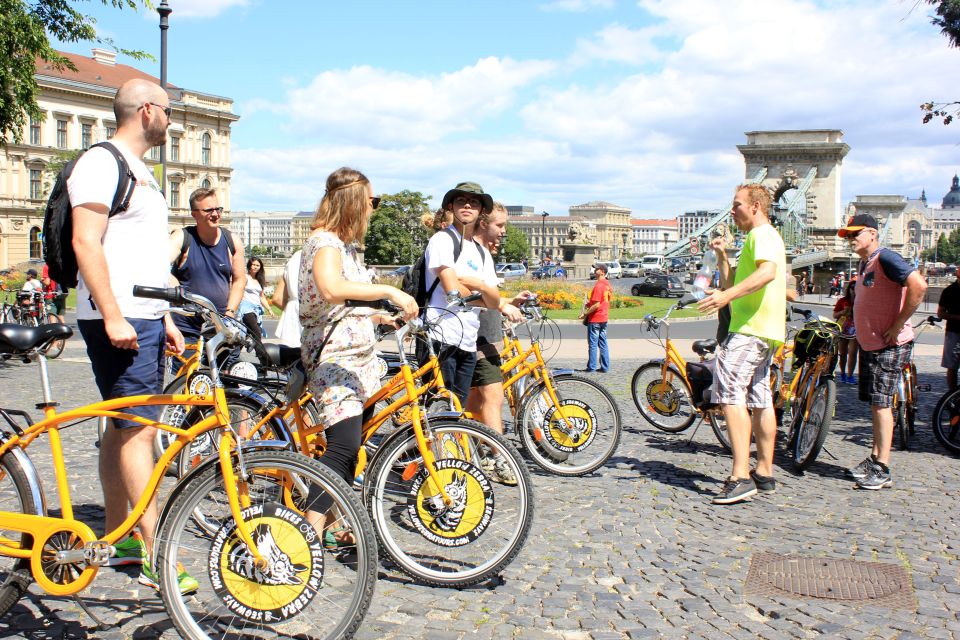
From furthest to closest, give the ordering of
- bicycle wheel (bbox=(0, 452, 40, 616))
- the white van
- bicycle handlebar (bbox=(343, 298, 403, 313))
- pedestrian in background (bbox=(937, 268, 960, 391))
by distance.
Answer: the white van → pedestrian in background (bbox=(937, 268, 960, 391)) → bicycle handlebar (bbox=(343, 298, 403, 313)) → bicycle wheel (bbox=(0, 452, 40, 616))

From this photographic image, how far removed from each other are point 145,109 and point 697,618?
314 centimetres

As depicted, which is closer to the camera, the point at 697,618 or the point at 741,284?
the point at 697,618

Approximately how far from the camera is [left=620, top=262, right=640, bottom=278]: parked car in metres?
80.8

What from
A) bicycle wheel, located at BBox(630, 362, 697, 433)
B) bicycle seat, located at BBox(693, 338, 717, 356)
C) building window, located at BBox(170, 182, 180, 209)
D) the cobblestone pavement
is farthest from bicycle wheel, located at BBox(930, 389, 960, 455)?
building window, located at BBox(170, 182, 180, 209)

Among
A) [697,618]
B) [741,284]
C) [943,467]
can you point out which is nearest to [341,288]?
[697,618]

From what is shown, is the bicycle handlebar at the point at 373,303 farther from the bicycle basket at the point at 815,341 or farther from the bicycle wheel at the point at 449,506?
the bicycle basket at the point at 815,341

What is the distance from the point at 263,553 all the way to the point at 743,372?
369 cm

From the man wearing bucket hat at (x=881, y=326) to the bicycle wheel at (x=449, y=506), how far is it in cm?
332

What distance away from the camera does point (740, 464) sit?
570cm

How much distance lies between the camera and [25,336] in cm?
337

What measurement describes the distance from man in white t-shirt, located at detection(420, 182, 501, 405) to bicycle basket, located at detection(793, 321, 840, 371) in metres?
2.81

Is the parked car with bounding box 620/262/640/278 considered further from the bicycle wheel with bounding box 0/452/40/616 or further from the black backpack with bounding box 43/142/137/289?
the bicycle wheel with bounding box 0/452/40/616

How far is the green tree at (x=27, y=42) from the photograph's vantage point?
1091cm

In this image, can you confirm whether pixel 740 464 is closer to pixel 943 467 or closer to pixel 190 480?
pixel 943 467
